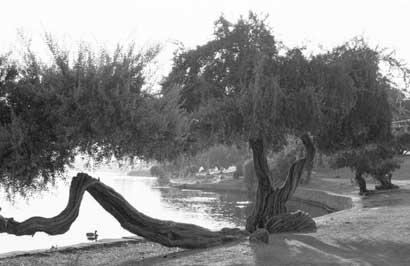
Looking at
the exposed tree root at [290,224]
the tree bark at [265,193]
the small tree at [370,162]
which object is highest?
the small tree at [370,162]

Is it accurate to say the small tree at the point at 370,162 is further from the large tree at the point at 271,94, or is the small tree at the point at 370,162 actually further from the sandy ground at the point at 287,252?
the sandy ground at the point at 287,252

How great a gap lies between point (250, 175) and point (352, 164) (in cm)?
2485

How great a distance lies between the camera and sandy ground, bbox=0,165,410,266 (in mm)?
11062

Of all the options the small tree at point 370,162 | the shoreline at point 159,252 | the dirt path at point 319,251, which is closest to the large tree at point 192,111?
the shoreline at point 159,252

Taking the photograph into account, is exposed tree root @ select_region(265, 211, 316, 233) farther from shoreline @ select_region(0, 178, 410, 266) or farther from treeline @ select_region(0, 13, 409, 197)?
treeline @ select_region(0, 13, 409, 197)

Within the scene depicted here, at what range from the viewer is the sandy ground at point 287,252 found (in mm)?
11062

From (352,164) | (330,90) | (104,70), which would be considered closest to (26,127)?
(104,70)

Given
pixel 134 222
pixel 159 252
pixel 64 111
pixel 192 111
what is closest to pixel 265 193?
pixel 192 111

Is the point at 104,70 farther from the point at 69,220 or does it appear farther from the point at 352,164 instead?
the point at 352,164

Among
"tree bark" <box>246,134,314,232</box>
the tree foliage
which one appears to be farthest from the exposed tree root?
the tree foliage

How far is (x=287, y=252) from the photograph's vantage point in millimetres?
11953

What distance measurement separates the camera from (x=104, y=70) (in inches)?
437

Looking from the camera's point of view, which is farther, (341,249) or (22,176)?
(341,249)

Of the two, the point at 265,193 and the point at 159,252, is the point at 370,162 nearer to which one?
the point at 265,193
